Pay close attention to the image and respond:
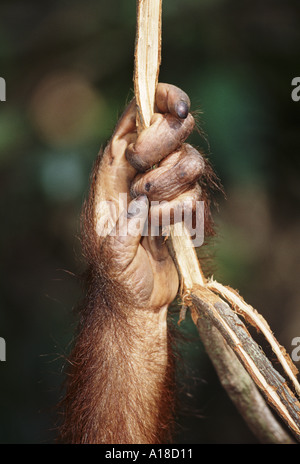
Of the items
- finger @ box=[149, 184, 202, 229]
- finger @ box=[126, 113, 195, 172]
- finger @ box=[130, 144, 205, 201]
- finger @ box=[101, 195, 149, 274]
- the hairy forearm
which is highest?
finger @ box=[126, 113, 195, 172]

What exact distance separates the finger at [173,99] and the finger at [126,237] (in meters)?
0.10

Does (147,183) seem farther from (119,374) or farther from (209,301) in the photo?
(119,374)

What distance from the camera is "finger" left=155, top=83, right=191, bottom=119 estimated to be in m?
0.58

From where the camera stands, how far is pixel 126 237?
62 centimetres

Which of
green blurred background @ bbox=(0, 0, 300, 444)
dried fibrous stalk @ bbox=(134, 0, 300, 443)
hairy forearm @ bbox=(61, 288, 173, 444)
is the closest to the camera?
dried fibrous stalk @ bbox=(134, 0, 300, 443)

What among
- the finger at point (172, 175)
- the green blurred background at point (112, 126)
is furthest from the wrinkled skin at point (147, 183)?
the green blurred background at point (112, 126)

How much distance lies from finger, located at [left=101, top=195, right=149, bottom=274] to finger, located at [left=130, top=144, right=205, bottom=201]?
0.05ft

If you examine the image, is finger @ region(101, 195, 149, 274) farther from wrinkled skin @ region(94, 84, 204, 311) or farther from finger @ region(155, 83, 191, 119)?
finger @ region(155, 83, 191, 119)

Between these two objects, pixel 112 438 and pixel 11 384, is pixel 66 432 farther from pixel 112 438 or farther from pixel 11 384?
pixel 11 384

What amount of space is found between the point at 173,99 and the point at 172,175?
0.08 metres

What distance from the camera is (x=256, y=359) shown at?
23.1 inches

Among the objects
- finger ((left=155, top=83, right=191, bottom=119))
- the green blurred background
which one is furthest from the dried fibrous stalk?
the green blurred background

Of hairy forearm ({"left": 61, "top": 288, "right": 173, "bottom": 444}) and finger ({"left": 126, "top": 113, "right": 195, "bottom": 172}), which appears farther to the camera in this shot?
hairy forearm ({"left": 61, "top": 288, "right": 173, "bottom": 444})

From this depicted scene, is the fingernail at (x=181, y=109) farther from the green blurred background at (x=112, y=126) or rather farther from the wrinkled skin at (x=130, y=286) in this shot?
the green blurred background at (x=112, y=126)
